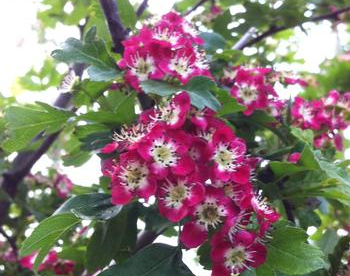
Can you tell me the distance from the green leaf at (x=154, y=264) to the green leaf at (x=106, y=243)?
8 cm

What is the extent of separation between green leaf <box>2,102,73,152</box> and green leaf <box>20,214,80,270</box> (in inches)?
8.3

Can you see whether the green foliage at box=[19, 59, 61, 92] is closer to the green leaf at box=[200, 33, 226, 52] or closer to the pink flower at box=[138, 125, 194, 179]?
the green leaf at box=[200, 33, 226, 52]

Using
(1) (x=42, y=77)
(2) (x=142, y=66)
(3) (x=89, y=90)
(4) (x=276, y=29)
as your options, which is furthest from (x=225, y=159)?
(1) (x=42, y=77)

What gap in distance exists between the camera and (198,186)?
0.79 m

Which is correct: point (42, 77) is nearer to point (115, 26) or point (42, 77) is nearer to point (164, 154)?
point (115, 26)

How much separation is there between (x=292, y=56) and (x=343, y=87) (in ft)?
1.38

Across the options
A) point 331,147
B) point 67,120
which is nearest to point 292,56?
point 331,147

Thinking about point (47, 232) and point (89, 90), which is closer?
point (47, 232)

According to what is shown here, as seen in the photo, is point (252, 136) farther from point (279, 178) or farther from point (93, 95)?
point (93, 95)

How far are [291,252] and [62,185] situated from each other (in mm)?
896

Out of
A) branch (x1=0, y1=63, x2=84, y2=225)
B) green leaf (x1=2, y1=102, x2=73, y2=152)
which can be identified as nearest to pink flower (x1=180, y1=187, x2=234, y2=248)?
green leaf (x1=2, y1=102, x2=73, y2=152)

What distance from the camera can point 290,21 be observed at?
135 cm

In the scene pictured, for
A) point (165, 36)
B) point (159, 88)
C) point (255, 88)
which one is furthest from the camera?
point (255, 88)

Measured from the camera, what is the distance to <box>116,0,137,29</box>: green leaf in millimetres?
1057
